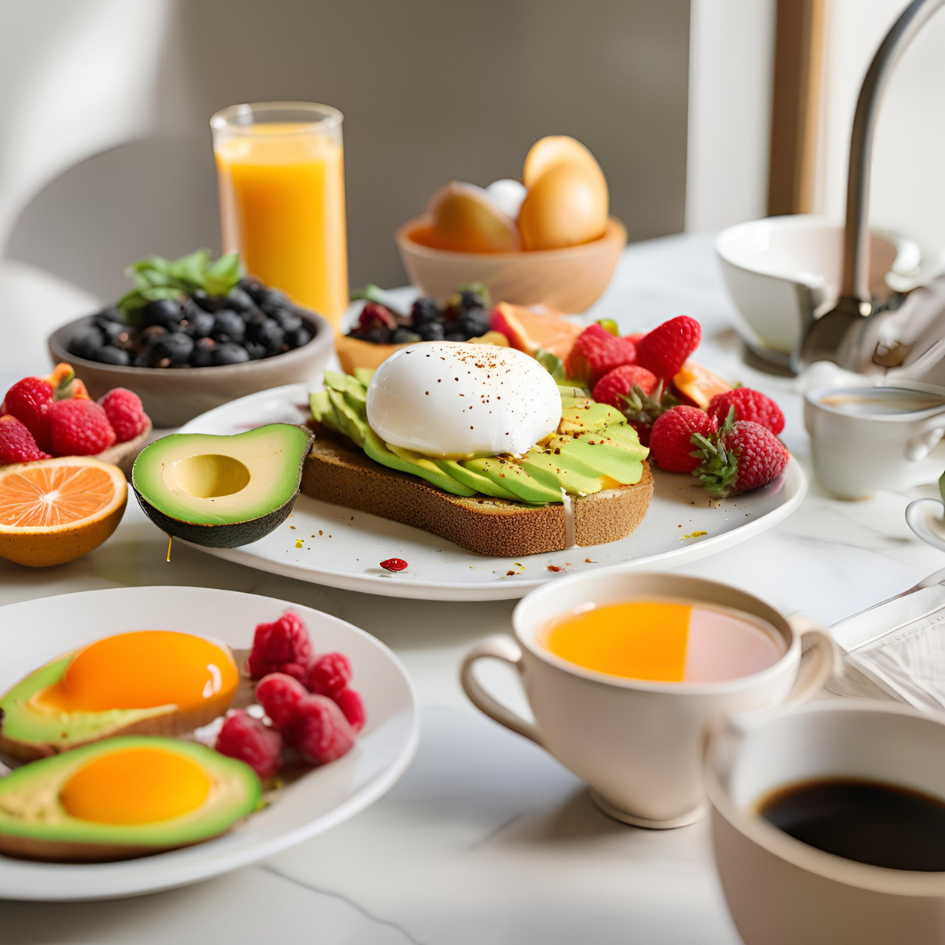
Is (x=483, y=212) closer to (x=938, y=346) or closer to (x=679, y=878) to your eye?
(x=938, y=346)

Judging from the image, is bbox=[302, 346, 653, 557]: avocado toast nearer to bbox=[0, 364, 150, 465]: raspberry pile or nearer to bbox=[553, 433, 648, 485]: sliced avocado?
bbox=[553, 433, 648, 485]: sliced avocado

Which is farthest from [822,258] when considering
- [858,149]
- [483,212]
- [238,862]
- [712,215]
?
[238,862]

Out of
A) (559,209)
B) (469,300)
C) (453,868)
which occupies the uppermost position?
(559,209)

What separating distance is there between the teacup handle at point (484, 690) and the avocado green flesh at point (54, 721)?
0.21m

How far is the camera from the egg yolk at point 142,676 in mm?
733

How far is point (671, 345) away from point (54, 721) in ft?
2.91

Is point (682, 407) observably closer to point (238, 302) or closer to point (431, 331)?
point (431, 331)

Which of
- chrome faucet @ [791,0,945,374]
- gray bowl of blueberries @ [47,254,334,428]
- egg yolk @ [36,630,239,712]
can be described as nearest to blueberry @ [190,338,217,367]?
gray bowl of blueberries @ [47,254,334,428]

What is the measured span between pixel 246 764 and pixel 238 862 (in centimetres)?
9

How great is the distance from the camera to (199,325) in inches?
59.9

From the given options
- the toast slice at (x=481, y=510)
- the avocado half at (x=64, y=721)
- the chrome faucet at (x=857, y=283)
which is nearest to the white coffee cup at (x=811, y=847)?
the avocado half at (x=64, y=721)

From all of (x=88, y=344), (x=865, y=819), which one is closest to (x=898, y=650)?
(x=865, y=819)

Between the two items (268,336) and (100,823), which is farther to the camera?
(268,336)

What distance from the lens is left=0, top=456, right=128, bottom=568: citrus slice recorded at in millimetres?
1076
